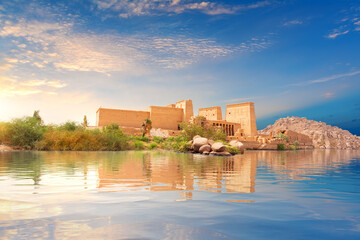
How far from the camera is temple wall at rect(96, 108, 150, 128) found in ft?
169

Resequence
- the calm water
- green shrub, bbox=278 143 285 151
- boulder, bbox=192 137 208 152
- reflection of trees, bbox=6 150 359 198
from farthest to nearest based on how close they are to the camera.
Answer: green shrub, bbox=278 143 285 151, boulder, bbox=192 137 208 152, reflection of trees, bbox=6 150 359 198, the calm water

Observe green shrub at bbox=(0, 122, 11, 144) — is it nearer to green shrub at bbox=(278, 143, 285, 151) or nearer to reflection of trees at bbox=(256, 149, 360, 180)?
reflection of trees at bbox=(256, 149, 360, 180)

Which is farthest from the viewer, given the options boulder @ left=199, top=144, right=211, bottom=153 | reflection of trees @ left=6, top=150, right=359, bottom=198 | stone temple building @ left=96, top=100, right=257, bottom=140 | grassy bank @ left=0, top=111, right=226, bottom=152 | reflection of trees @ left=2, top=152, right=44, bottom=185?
stone temple building @ left=96, top=100, right=257, bottom=140

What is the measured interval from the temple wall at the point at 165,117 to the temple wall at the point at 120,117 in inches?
70.5

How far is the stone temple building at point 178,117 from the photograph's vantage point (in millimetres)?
52000

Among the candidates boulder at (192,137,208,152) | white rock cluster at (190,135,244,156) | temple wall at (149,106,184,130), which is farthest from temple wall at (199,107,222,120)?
boulder at (192,137,208,152)

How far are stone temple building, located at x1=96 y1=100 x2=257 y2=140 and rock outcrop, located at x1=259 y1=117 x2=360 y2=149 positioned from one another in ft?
83.2

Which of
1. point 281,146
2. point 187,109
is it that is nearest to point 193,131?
point 281,146

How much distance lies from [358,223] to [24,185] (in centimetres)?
516

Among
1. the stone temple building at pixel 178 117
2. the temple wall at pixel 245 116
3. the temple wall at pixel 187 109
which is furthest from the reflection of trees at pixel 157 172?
the temple wall at pixel 245 116

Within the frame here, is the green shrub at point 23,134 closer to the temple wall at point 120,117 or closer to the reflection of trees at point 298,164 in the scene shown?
the reflection of trees at point 298,164

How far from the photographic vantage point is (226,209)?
319 cm

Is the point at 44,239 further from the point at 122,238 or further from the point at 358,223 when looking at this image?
the point at 358,223

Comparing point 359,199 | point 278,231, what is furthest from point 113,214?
point 359,199
